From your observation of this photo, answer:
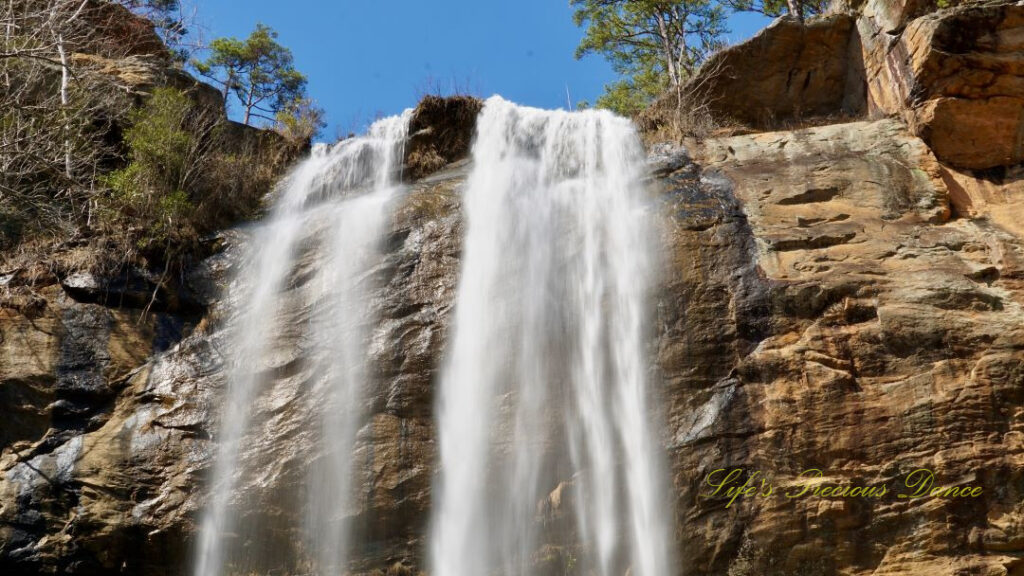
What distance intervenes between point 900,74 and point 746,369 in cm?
548

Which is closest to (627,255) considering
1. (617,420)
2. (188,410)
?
(617,420)

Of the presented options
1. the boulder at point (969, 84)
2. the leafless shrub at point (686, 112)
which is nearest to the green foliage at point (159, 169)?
the leafless shrub at point (686, 112)

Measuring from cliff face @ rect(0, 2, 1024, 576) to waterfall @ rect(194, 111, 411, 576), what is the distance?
180 mm

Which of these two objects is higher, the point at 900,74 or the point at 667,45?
the point at 667,45

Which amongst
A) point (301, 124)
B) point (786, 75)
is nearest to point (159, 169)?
point (301, 124)

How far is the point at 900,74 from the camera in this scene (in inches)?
411

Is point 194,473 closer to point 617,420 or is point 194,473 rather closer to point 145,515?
point 145,515

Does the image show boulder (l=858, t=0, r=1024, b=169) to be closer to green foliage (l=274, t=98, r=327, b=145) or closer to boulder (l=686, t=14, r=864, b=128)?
boulder (l=686, t=14, r=864, b=128)

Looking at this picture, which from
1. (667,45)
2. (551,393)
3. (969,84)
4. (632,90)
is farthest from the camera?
(632,90)

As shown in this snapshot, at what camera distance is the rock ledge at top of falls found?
9672 millimetres

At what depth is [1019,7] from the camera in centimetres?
980

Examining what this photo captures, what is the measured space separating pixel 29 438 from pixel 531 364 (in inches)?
206

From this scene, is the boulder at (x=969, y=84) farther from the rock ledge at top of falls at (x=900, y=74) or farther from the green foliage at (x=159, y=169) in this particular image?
the green foliage at (x=159, y=169)

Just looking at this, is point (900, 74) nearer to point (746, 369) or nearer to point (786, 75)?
point (786, 75)
